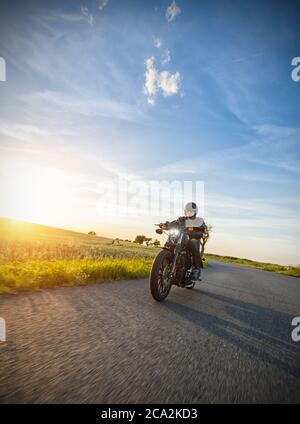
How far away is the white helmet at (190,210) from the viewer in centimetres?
637

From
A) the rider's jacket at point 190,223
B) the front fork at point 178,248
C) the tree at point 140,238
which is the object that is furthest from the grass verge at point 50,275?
the tree at point 140,238

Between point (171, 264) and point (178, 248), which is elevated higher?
point (178, 248)

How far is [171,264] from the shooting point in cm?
569

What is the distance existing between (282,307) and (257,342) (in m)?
3.18

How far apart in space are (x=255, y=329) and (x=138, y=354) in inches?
87.5

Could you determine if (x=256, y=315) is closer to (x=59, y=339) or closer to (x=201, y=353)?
(x=201, y=353)

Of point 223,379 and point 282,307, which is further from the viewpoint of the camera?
point 282,307

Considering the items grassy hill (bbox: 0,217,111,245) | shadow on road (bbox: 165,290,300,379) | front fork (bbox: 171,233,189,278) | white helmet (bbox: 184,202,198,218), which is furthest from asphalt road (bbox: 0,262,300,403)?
grassy hill (bbox: 0,217,111,245)

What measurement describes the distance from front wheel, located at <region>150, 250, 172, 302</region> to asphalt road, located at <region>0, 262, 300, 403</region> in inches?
13.7

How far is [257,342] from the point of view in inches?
138

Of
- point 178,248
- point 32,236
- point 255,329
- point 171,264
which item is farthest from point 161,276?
point 32,236

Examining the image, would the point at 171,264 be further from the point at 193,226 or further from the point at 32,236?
the point at 32,236

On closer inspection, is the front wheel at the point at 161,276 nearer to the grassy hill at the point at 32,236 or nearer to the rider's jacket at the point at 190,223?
the rider's jacket at the point at 190,223
